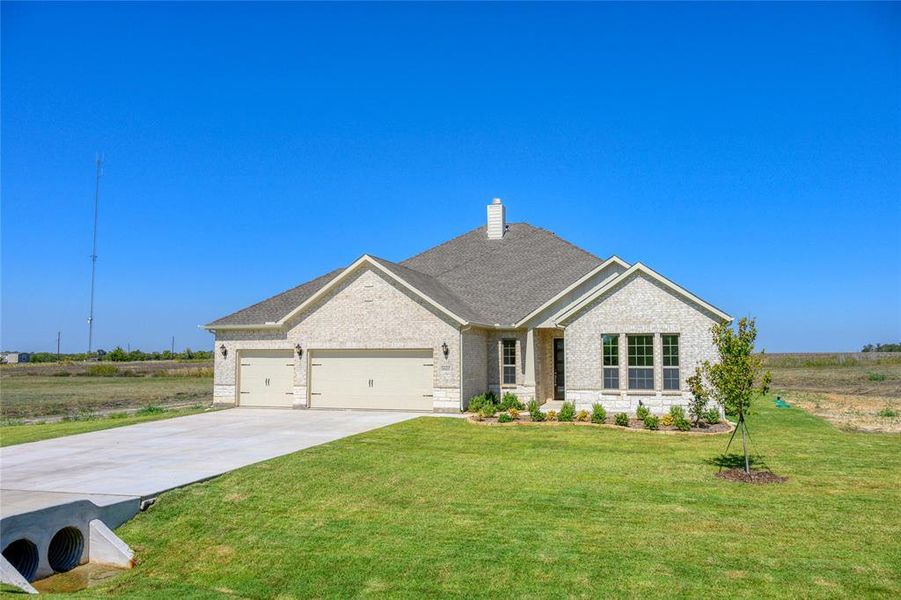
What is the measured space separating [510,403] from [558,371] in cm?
465

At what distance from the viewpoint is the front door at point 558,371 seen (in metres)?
24.7

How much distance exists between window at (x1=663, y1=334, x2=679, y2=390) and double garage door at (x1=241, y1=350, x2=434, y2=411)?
8.01 metres

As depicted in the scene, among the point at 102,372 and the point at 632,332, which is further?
the point at 102,372

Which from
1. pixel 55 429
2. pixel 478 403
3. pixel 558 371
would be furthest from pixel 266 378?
pixel 558 371

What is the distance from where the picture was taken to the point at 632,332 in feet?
67.4

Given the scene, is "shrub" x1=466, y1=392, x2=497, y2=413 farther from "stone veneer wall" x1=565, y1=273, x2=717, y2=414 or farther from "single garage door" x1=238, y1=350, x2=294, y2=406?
"single garage door" x1=238, y1=350, x2=294, y2=406

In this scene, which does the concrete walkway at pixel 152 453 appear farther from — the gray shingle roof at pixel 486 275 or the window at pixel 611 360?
the window at pixel 611 360

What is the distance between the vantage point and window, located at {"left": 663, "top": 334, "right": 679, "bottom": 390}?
65.9 feet

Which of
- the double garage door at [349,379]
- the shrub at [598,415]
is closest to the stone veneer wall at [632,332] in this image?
the shrub at [598,415]

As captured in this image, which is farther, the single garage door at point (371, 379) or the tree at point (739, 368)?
the single garage door at point (371, 379)

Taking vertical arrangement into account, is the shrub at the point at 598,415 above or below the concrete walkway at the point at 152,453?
above

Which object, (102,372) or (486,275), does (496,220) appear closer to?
(486,275)

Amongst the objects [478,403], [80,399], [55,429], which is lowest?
[80,399]

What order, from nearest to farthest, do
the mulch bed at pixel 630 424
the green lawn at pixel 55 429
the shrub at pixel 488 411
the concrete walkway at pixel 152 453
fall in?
the concrete walkway at pixel 152 453, the green lawn at pixel 55 429, the mulch bed at pixel 630 424, the shrub at pixel 488 411
